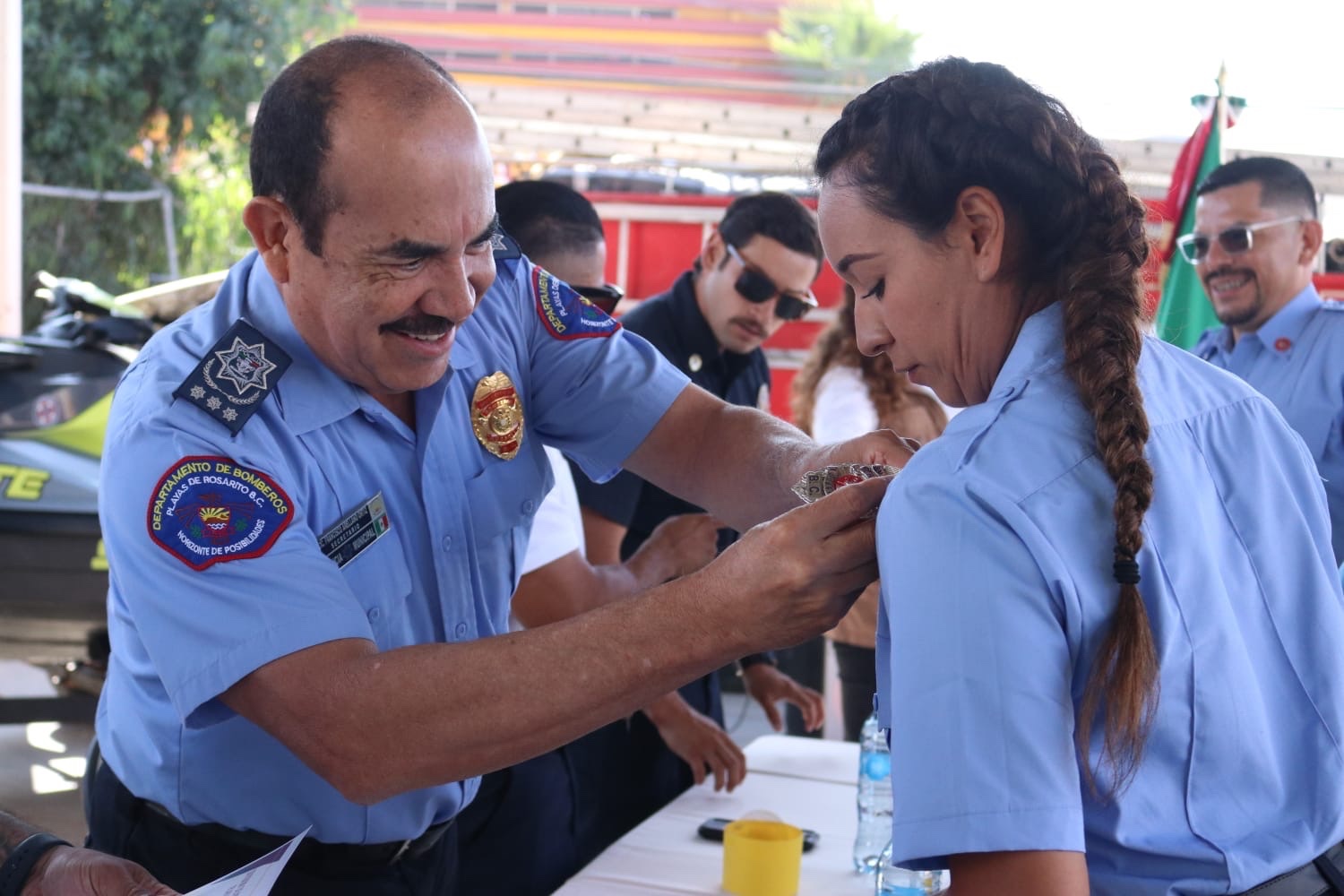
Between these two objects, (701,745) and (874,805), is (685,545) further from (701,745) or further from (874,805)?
(874,805)

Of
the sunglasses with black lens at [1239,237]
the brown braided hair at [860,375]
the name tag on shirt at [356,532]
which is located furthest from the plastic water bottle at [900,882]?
the sunglasses with black lens at [1239,237]

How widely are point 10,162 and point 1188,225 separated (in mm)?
6221

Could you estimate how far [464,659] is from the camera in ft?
4.52

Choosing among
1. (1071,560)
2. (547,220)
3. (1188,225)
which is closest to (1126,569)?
(1071,560)

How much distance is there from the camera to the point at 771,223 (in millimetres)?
3410

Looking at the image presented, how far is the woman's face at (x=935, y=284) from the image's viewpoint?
1.21 metres

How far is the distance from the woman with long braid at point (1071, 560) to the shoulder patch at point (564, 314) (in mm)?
802

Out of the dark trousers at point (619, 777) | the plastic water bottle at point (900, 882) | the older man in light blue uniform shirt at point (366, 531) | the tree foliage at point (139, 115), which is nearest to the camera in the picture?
the older man in light blue uniform shirt at point (366, 531)

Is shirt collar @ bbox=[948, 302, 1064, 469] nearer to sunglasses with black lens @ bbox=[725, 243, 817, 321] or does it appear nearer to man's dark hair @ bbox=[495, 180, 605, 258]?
man's dark hair @ bbox=[495, 180, 605, 258]

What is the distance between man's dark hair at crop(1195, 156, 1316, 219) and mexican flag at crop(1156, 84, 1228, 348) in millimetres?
1178

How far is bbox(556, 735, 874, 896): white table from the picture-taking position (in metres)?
1.91

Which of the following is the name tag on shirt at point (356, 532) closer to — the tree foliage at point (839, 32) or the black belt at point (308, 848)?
the black belt at point (308, 848)

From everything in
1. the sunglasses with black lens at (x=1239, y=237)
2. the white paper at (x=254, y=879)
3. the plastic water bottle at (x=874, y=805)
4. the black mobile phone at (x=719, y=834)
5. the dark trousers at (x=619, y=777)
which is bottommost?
the dark trousers at (x=619, y=777)

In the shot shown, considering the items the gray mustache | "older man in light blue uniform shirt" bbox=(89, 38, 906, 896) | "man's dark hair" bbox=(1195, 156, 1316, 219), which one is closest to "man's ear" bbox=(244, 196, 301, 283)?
"older man in light blue uniform shirt" bbox=(89, 38, 906, 896)
